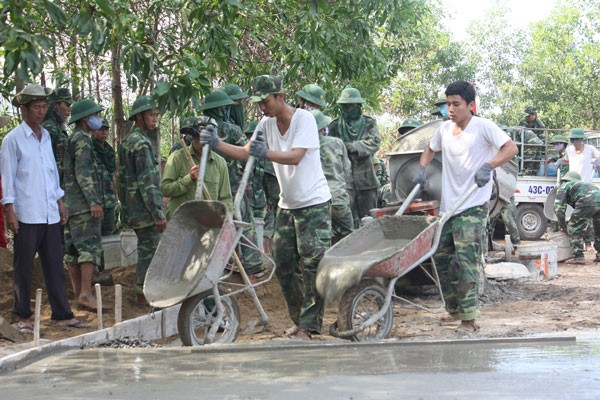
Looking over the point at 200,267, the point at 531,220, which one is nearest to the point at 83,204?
the point at 200,267

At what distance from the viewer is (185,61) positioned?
758 cm

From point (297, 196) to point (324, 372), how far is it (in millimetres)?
2040

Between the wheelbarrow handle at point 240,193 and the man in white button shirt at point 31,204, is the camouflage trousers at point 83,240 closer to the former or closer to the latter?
the man in white button shirt at point 31,204

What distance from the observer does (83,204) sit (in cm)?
714

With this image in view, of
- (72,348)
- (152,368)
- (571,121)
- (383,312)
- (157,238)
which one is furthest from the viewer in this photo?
(571,121)

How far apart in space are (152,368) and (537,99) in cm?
2803

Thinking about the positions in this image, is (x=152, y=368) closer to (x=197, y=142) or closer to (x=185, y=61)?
(x=197, y=142)

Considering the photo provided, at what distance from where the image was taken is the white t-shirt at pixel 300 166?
5.62 metres

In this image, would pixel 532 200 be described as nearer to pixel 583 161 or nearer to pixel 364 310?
pixel 583 161

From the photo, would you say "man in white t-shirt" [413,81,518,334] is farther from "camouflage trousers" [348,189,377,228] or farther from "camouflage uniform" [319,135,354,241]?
"camouflage trousers" [348,189,377,228]

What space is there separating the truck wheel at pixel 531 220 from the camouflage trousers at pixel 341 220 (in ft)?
28.3

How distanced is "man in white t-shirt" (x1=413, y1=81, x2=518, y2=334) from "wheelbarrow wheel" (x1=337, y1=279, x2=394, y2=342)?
0.69 metres

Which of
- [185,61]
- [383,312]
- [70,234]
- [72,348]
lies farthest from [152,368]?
[185,61]

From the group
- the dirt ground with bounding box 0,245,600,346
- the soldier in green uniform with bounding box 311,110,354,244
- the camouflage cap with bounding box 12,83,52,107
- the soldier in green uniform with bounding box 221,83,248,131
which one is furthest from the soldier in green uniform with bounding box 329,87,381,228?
the camouflage cap with bounding box 12,83,52,107
